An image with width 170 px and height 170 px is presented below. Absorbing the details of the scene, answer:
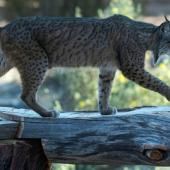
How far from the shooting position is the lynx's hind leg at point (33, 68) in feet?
18.7

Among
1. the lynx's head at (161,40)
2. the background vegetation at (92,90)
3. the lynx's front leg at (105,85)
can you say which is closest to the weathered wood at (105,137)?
the background vegetation at (92,90)

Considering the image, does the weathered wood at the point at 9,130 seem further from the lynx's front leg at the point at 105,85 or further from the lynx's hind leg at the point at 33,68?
the lynx's front leg at the point at 105,85

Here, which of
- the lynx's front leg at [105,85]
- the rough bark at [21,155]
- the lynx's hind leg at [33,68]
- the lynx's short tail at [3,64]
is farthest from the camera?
the lynx's front leg at [105,85]

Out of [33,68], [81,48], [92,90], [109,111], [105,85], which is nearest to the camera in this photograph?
[33,68]

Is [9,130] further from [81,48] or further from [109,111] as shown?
[81,48]

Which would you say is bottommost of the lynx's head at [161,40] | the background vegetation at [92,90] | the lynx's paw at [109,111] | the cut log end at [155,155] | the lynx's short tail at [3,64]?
the background vegetation at [92,90]

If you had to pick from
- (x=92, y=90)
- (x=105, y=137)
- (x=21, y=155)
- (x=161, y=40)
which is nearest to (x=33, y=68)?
(x=21, y=155)

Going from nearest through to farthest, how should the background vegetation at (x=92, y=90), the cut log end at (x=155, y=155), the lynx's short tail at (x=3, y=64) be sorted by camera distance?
the cut log end at (x=155, y=155) → the lynx's short tail at (x=3, y=64) → the background vegetation at (x=92, y=90)

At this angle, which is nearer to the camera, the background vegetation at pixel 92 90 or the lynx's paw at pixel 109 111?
the lynx's paw at pixel 109 111

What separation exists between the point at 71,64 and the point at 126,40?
1.65 feet

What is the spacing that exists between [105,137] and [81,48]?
4.73 ft

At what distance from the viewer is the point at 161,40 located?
20.6 ft

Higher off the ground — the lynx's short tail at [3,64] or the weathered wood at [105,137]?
the lynx's short tail at [3,64]

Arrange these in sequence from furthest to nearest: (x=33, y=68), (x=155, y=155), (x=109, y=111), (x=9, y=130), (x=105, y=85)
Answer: (x=105, y=85), (x=109, y=111), (x=33, y=68), (x=9, y=130), (x=155, y=155)
